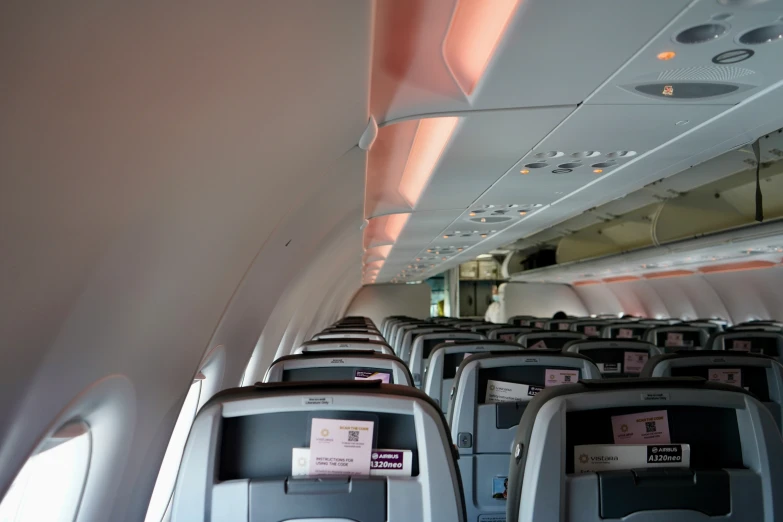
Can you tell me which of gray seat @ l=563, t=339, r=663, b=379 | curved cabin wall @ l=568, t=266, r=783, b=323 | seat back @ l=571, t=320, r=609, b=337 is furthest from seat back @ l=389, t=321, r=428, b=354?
curved cabin wall @ l=568, t=266, r=783, b=323

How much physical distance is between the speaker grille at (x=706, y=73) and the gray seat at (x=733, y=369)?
5.28ft

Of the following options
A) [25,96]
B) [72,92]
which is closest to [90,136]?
[72,92]

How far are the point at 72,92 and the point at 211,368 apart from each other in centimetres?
423

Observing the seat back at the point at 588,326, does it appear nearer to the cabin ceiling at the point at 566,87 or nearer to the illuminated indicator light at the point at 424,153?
the cabin ceiling at the point at 566,87

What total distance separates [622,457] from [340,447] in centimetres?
98

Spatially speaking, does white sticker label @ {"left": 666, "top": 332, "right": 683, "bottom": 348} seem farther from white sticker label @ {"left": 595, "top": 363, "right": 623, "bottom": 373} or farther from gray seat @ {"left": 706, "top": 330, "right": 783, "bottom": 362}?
white sticker label @ {"left": 595, "top": 363, "right": 623, "bottom": 373}

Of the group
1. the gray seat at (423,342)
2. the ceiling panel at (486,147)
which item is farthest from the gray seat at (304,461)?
the gray seat at (423,342)

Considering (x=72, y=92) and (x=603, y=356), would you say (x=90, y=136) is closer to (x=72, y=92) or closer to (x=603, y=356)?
(x=72, y=92)

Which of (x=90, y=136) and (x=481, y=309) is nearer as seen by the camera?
(x=90, y=136)

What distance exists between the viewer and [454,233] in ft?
36.4

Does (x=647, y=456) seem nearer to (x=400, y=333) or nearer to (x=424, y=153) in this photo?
(x=424, y=153)

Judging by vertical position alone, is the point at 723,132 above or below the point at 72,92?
above

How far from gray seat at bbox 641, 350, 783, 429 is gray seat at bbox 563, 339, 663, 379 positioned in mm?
764

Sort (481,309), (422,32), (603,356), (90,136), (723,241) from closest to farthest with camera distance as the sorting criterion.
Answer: (90,136), (422,32), (603,356), (723,241), (481,309)
